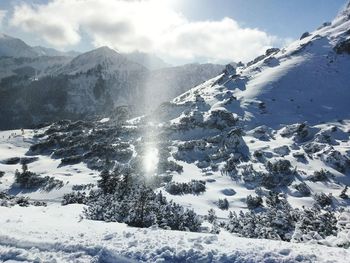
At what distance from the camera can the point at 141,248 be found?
23.7 metres

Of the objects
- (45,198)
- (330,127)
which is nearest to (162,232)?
(45,198)

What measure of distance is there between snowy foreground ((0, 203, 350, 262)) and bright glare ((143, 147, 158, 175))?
12502cm

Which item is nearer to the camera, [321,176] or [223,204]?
[223,204]

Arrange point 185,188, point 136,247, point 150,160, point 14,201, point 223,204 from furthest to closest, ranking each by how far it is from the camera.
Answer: point 150,160 < point 185,188 < point 223,204 < point 14,201 < point 136,247

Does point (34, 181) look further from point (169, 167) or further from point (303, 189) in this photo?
point (303, 189)

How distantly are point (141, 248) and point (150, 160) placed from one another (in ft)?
464

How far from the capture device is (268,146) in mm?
171125

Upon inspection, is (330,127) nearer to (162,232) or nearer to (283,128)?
(283,128)

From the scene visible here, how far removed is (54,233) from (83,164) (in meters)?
148

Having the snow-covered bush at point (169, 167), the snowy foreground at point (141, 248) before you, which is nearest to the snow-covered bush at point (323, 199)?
the snow-covered bush at point (169, 167)

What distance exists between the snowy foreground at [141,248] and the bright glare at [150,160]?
125 meters

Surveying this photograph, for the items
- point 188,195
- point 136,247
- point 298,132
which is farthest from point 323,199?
point 136,247

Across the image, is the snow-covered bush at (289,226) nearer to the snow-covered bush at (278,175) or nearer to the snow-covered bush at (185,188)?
the snow-covered bush at (185,188)

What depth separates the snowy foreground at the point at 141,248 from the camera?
21938mm
